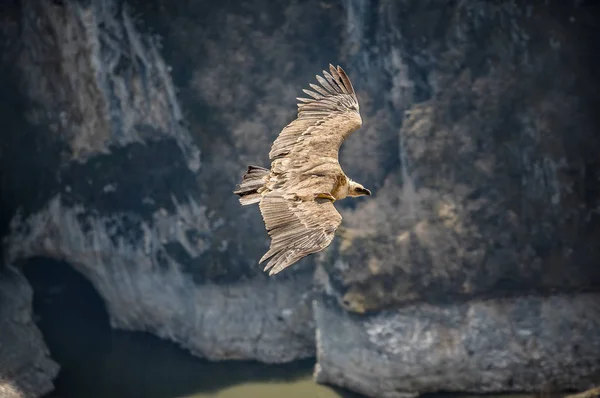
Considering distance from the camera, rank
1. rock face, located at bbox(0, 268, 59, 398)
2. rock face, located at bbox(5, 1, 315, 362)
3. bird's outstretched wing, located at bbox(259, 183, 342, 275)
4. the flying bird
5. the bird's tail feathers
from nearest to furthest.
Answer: bird's outstretched wing, located at bbox(259, 183, 342, 275), the flying bird, the bird's tail feathers, rock face, located at bbox(0, 268, 59, 398), rock face, located at bbox(5, 1, 315, 362)

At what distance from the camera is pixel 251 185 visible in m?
12.0

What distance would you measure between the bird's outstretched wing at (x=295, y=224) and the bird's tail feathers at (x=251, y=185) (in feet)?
1.32

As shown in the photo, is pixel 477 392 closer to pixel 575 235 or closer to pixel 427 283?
pixel 427 283

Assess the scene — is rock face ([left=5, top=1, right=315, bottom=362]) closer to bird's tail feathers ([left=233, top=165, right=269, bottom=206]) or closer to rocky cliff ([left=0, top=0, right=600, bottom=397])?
rocky cliff ([left=0, top=0, right=600, bottom=397])

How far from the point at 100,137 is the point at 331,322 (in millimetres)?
8491

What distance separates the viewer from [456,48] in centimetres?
2378

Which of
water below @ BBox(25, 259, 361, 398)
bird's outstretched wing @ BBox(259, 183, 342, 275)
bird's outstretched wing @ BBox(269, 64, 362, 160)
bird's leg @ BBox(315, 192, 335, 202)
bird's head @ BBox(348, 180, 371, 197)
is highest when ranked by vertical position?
bird's outstretched wing @ BBox(269, 64, 362, 160)

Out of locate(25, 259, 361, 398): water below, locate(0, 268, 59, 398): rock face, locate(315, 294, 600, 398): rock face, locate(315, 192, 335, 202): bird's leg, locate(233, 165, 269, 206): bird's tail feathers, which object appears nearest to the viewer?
locate(315, 192, 335, 202): bird's leg

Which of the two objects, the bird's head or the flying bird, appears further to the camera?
the bird's head

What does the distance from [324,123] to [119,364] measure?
15.0m

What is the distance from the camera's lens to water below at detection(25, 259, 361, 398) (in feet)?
80.8

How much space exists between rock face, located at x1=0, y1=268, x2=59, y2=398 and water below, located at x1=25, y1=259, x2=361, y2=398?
1.77ft

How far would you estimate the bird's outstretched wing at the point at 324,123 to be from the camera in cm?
1295

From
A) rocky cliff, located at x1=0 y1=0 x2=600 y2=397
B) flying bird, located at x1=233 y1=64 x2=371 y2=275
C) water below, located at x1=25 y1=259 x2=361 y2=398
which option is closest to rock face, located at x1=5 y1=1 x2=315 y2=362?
rocky cliff, located at x1=0 y1=0 x2=600 y2=397
